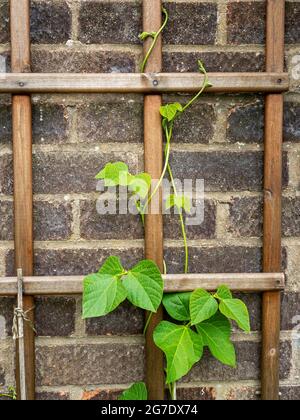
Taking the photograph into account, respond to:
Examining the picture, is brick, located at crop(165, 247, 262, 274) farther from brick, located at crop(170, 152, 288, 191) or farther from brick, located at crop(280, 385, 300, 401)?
brick, located at crop(280, 385, 300, 401)

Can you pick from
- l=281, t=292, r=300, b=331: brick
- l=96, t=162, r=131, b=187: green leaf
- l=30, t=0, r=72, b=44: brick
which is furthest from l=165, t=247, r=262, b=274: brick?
l=30, t=0, r=72, b=44: brick

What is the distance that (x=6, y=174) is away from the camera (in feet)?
3.68

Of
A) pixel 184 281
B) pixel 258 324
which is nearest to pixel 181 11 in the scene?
pixel 184 281

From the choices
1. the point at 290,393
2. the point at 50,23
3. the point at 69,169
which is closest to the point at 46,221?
the point at 69,169

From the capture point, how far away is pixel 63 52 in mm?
1114

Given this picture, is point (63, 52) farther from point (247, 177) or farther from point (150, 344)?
point (150, 344)

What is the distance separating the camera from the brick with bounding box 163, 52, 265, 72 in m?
1.13

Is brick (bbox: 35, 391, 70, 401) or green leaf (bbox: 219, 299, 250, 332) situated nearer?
green leaf (bbox: 219, 299, 250, 332)

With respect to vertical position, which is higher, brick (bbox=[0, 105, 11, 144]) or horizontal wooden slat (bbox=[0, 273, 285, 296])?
brick (bbox=[0, 105, 11, 144])

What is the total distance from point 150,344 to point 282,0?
33.1 inches

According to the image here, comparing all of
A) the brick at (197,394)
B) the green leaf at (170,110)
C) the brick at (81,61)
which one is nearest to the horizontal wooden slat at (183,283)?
the brick at (197,394)

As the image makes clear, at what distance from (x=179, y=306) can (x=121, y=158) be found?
14.3 inches

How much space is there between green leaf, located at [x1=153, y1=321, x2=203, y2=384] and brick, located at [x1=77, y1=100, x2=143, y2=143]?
1.42 feet

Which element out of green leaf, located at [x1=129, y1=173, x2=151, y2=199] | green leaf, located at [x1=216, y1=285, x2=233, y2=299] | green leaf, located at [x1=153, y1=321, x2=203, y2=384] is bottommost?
green leaf, located at [x1=153, y1=321, x2=203, y2=384]
